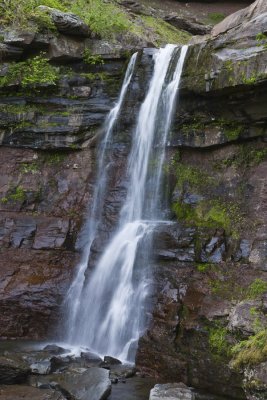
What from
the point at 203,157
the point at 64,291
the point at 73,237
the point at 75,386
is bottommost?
the point at 75,386

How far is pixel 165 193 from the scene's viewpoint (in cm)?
1211

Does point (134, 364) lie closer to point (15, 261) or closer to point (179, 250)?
point (179, 250)

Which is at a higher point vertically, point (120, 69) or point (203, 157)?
point (120, 69)

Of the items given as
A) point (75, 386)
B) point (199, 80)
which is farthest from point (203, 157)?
point (75, 386)

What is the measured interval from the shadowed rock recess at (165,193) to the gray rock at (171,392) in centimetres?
5

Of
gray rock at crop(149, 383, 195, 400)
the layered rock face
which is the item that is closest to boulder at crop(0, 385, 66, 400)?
gray rock at crop(149, 383, 195, 400)

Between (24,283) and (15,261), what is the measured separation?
2.34 ft

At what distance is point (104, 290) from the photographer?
34.0 feet

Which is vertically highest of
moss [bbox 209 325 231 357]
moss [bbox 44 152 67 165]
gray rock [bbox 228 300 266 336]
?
moss [bbox 44 152 67 165]

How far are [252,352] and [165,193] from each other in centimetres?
590

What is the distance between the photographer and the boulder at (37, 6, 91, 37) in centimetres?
1370

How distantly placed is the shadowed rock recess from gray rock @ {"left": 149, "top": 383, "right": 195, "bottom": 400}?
0.15ft

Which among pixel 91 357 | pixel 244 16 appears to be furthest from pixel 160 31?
pixel 91 357

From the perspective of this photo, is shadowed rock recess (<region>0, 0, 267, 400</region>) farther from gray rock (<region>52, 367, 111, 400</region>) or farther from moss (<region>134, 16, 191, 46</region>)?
moss (<region>134, 16, 191, 46</region>)
